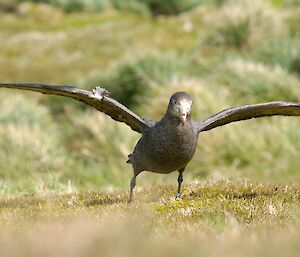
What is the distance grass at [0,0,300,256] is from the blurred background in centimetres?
4

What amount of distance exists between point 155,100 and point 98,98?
10.7m

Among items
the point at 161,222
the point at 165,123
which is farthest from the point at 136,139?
the point at 161,222

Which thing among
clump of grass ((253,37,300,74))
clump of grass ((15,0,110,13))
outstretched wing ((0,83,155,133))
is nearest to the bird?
outstretched wing ((0,83,155,133))

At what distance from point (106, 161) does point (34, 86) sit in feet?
31.2

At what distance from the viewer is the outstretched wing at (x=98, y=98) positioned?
6.77 m

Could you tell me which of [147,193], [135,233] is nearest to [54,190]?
[147,193]

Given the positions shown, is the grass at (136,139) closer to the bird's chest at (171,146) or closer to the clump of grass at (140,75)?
the clump of grass at (140,75)

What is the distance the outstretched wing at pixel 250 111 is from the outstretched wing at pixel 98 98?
0.57m

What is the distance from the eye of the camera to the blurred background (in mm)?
14555

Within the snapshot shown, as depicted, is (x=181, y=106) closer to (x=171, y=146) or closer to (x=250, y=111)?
(x=171, y=146)

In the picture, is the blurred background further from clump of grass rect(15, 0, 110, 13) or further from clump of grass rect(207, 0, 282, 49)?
clump of grass rect(15, 0, 110, 13)

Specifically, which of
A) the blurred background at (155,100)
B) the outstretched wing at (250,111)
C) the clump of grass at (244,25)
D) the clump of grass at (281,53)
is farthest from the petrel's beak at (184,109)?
the clump of grass at (244,25)

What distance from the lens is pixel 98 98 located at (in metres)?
6.86

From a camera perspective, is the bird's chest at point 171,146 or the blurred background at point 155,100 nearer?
the bird's chest at point 171,146
